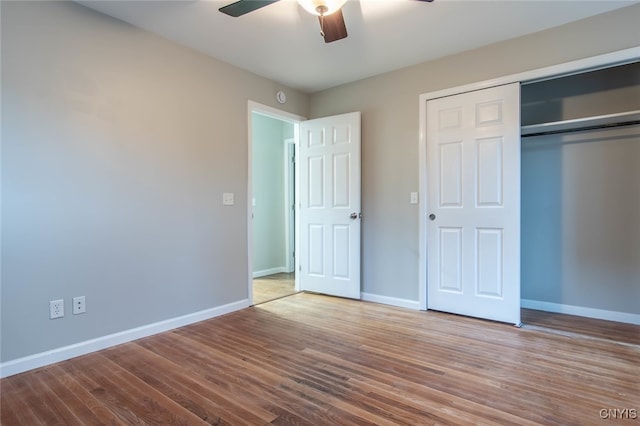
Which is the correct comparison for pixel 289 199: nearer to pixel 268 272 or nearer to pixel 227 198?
pixel 268 272

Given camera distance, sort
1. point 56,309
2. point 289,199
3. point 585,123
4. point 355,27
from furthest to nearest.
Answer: point 289,199 → point 585,123 → point 355,27 → point 56,309

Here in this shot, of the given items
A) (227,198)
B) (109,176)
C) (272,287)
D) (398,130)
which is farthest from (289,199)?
(109,176)

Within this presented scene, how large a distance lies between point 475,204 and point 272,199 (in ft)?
10.4

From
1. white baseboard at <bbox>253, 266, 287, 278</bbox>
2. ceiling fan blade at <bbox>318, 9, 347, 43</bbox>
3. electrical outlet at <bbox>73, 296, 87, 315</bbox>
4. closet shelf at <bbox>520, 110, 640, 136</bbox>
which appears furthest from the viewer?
white baseboard at <bbox>253, 266, 287, 278</bbox>

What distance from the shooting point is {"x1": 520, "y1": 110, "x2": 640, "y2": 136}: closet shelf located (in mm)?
2834

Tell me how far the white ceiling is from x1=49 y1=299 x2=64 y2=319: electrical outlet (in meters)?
2.06

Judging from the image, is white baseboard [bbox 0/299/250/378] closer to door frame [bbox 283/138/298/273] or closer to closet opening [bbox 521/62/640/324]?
door frame [bbox 283/138/298/273]

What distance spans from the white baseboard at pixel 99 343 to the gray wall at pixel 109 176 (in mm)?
45

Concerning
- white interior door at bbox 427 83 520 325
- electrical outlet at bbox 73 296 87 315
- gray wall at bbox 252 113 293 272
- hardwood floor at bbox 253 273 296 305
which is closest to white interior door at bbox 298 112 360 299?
hardwood floor at bbox 253 273 296 305

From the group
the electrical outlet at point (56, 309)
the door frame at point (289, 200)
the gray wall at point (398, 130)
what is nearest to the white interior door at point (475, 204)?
the gray wall at point (398, 130)

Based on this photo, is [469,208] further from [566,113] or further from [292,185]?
[292,185]

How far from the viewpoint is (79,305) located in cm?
244

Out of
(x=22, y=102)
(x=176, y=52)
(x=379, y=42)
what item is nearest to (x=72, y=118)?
(x=22, y=102)

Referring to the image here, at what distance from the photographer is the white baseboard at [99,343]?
216cm
